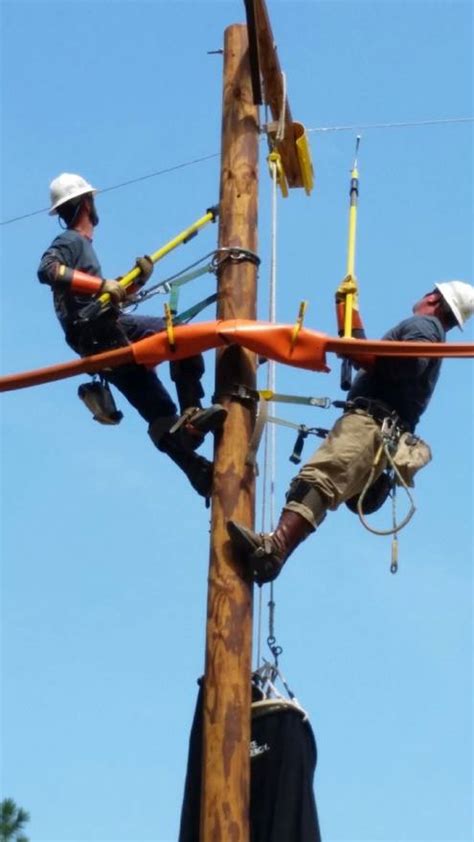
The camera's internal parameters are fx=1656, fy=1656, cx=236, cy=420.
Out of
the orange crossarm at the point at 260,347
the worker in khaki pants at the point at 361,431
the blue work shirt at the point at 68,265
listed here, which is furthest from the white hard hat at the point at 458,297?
the blue work shirt at the point at 68,265

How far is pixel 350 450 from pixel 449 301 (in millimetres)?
1062

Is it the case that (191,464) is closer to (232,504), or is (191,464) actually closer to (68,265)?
(232,504)

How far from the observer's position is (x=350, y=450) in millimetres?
6574

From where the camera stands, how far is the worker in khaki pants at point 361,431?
239 inches

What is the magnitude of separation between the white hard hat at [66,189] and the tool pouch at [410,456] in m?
1.86

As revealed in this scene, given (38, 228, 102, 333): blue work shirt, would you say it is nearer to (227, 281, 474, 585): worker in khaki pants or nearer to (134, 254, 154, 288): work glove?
(134, 254, 154, 288): work glove

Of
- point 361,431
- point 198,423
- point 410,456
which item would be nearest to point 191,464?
point 198,423

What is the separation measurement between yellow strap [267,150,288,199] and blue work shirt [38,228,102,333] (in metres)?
0.88

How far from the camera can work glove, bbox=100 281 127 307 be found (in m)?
6.83

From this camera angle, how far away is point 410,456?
6.79 metres

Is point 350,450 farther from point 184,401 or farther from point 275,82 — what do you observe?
point 275,82

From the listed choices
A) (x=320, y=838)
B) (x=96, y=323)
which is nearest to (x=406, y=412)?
(x=96, y=323)

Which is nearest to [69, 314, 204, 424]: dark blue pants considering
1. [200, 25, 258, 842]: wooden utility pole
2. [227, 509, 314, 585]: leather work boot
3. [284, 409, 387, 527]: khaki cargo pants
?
[200, 25, 258, 842]: wooden utility pole

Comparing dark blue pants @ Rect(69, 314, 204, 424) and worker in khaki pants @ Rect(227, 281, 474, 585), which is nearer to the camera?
worker in khaki pants @ Rect(227, 281, 474, 585)
